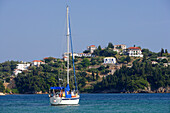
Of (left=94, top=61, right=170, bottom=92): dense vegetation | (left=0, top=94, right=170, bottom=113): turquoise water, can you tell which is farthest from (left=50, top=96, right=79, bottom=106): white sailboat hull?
(left=94, top=61, right=170, bottom=92): dense vegetation

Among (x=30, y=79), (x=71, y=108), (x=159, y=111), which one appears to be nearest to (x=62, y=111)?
(x=71, y=108)

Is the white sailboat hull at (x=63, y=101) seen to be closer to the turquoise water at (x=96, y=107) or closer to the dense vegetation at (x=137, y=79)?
the turquoise water at (x=96, y=107)

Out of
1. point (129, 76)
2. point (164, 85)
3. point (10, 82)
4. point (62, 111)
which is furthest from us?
point (10, 82)

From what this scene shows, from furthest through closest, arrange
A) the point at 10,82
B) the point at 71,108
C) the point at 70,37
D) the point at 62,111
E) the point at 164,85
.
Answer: the point at 10,82, the point at 164,85, the point at 70,37, the point at 71,108, the point at 62,111

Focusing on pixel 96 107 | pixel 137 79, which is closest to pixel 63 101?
pixel 96 107

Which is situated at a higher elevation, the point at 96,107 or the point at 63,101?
the point at 63,101

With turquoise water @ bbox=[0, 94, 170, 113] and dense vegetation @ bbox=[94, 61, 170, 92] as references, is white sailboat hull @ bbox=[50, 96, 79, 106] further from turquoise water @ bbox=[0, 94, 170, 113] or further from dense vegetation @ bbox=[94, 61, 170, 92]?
dense vegetation @ bbox=[94, 61, 170, 92]

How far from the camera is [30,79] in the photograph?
173000 mm

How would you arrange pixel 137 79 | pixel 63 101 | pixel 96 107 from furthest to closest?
1. pixel 137 79
2. pixel 96 107
3. pixel 63 101

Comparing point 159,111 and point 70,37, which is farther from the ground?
point 70,37

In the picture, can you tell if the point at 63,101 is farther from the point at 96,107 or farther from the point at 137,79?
the point at 137,79

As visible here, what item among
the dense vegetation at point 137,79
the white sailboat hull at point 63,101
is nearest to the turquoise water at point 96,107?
the white sailboat hull at point 63,101

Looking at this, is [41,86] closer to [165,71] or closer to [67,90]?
[165,71]

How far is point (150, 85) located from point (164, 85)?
6.56m
